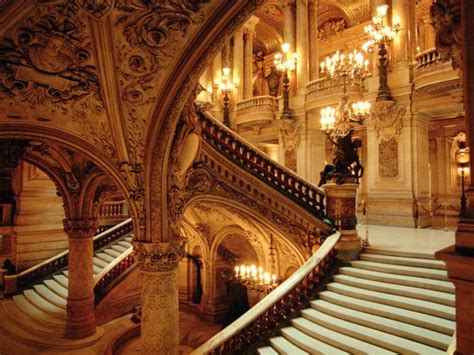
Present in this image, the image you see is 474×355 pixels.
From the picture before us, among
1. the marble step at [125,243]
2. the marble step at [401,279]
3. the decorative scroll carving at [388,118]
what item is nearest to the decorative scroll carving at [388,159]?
the decorative scroll carving at [388,118]

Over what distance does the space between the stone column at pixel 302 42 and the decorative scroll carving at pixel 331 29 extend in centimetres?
457

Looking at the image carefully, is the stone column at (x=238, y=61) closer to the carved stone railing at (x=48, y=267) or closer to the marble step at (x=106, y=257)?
the carved stone railing at (x=48, y=267)

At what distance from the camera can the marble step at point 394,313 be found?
4.36m

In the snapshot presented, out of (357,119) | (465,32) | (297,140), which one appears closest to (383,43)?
(357,119)

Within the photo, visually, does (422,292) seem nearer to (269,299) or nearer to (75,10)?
(269,299)

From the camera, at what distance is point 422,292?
5133mm

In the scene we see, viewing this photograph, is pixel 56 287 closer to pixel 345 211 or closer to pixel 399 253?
pixel 345 211

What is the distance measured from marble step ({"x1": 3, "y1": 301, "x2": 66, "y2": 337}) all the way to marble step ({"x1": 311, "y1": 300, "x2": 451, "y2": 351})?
22.5ft

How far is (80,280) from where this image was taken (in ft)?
27.6

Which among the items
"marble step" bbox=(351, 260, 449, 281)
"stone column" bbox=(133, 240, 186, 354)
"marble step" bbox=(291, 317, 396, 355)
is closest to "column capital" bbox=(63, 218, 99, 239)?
"stone column" bbox=(133, 240, 186, 354)

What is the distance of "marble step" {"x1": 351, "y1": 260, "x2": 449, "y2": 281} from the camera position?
17.8ft

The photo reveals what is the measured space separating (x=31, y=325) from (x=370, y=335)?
8360 millimetres

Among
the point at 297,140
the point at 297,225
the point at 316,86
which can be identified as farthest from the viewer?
the point at 297,140

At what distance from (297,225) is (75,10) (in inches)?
231
